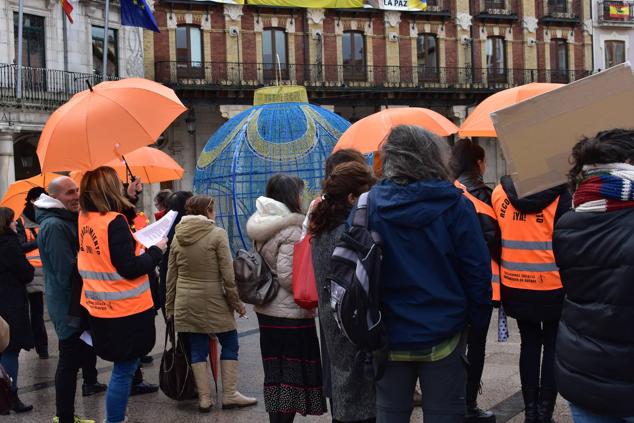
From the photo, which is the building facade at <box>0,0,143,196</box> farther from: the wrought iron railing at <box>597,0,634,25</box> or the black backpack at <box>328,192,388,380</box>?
the wrought iron railing at <box>597,0,634,25</box>

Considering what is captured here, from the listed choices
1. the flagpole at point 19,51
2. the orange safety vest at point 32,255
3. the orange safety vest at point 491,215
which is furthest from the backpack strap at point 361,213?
the flagpole at point 19,51

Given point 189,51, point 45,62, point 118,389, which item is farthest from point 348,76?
point 118,389

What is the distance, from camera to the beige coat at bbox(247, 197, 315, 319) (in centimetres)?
461

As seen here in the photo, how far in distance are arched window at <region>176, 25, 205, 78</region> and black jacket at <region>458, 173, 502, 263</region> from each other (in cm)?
2295

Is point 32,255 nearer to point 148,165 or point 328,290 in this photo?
point 148,165

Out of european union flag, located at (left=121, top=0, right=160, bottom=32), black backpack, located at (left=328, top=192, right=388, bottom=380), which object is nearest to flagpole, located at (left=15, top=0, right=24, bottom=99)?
european union flag, located at (left=121, top=0, right=160, bottom=32)

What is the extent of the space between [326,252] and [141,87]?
6.61ft

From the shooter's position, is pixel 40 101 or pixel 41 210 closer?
pixel 41 210

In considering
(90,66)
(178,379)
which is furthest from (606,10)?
(178,379)

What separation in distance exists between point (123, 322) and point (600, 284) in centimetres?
298

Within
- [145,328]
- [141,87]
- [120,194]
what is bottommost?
[145,328]

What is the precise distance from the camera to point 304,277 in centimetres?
439

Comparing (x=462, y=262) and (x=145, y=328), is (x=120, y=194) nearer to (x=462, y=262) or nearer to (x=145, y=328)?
(x=145, y=328)

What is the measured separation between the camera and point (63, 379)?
5.05 meters
